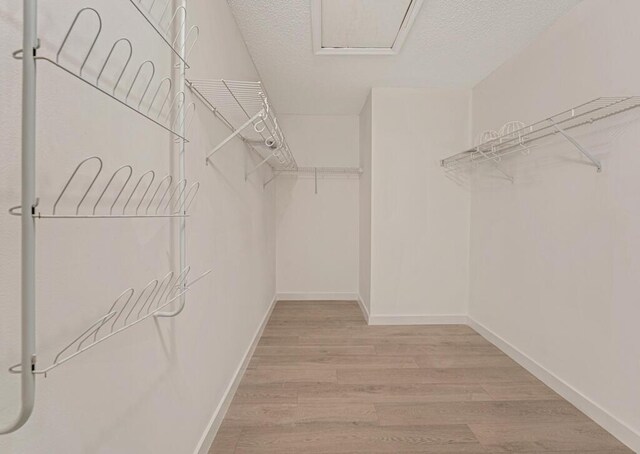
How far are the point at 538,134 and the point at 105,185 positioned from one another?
2.52 metres

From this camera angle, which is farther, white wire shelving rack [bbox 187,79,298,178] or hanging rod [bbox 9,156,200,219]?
white wire shelving rack [bbox 187,79,298,178]

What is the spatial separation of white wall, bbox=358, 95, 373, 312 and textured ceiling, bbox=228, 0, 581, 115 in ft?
1.09

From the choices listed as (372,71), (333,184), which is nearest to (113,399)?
(372,71)

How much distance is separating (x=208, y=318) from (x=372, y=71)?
94.1 inches

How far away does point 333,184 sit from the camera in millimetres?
4023

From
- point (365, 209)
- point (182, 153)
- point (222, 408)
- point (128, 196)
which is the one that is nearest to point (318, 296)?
point (365, 209)

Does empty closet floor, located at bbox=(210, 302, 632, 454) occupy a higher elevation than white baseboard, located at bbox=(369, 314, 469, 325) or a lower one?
lower

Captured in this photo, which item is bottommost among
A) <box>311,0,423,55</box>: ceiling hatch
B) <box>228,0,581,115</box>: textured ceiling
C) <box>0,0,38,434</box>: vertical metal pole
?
<box>0,0,38,434</box>: vertical metal pole

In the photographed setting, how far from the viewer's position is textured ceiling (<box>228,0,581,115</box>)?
6.35 ft

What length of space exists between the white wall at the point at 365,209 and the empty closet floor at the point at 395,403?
30.6 inches

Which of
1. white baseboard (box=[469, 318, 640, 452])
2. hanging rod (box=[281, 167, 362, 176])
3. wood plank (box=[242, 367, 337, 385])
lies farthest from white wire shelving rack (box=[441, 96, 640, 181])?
wood plank (box=[242, 367, 337, 385])

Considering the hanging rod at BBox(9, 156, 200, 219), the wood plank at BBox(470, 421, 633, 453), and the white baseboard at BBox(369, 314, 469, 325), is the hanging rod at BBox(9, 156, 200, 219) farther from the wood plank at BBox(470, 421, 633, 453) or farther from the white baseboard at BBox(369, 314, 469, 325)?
the white baseboard at BBox(369, 314, 469, 325)

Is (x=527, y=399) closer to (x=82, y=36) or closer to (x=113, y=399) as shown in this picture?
(x=113, y=399)

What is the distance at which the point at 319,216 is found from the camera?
159 inches
